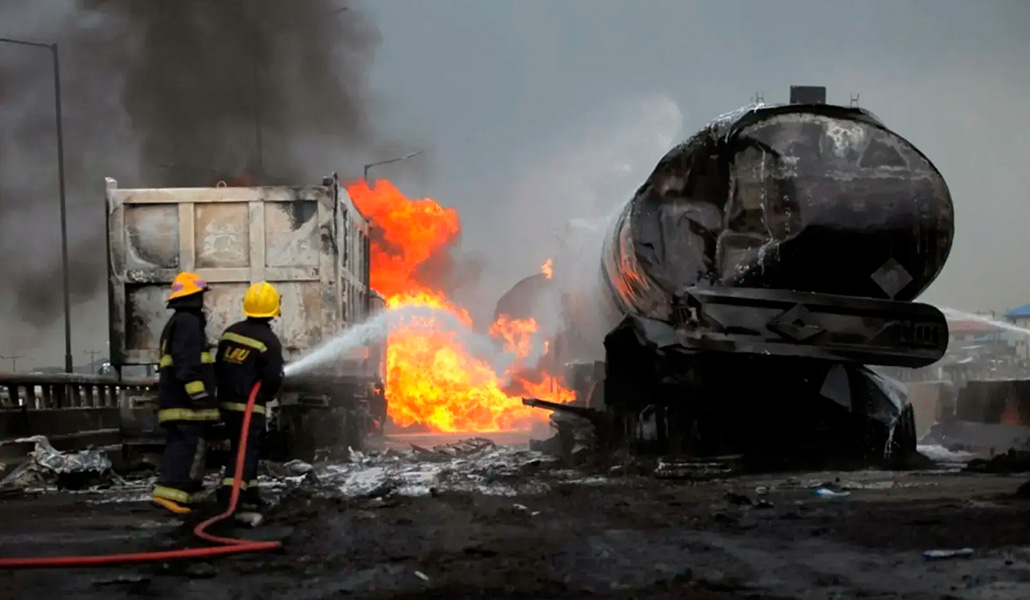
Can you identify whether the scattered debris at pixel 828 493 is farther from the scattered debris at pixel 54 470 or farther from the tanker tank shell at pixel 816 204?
the scattered debris at pixel 54 470

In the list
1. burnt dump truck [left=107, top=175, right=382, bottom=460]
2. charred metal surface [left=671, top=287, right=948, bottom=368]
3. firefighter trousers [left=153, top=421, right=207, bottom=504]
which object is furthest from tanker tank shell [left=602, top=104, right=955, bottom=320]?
burnt dump truck [left=107, top=175, right=382, bottom=460]

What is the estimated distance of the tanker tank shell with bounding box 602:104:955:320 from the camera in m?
8.50

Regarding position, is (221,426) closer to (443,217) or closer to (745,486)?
(745,486)

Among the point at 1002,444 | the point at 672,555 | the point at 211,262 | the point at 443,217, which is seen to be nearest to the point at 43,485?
the point at 211,262

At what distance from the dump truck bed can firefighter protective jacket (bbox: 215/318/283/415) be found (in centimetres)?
387

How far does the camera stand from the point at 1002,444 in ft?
37.1

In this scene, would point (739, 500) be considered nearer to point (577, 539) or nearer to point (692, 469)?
point (577, 539)

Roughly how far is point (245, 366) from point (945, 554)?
15.5ft

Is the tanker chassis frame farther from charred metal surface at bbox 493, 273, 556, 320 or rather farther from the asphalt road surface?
charred metal surface at bbox 493, 273, 556, 320

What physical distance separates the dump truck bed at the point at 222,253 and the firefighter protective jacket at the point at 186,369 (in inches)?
152

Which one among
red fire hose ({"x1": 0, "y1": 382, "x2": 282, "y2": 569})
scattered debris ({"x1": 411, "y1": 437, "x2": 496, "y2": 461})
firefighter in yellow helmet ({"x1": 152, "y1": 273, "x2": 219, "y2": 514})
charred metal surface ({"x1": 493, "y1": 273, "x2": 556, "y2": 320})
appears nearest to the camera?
red fire hose ({"x1": 0, "y1": 382, "x2": 282, "y2": 569})

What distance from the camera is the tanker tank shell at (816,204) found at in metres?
8.50

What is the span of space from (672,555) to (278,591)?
70.1 inches

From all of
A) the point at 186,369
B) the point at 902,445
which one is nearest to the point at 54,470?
the point at 186,369
